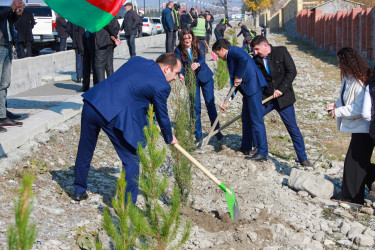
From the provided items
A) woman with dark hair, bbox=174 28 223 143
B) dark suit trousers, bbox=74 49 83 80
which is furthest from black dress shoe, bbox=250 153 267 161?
dark suit trousers, bbox=74 49 83 80

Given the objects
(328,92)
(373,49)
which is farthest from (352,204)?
(373,49)

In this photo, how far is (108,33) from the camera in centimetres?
831

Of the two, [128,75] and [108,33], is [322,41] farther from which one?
[128,75]

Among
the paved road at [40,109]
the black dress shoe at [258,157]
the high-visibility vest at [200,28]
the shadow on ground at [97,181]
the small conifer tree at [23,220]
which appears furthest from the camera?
the high-visibility vest at [200,28]

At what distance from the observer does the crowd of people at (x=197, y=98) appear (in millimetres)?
4262

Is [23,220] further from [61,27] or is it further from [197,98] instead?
[61,27]

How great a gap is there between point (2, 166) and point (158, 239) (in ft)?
7.71

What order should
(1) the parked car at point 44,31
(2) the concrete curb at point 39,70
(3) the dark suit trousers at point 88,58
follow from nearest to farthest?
(3) the dark suit trousers at point 88,58 → (2) the concrete curb at point 39,70 → (1) the parked car at point 44,31

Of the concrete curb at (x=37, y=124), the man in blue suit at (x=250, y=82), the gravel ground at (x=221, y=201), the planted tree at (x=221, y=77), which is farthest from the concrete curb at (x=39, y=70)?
the man in blue suit at (x=250, y=82)

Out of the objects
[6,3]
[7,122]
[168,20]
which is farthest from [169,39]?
[6,3]

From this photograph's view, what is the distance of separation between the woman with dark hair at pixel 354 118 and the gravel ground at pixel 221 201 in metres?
0.25

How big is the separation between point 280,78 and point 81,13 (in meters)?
2.66

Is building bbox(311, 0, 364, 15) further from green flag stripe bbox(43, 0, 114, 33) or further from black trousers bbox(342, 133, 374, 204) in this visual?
green flag stripe bbox(43, 0, 114, 33)

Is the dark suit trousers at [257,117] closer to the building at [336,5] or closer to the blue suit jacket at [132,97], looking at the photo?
the blue suit jacket at [132,97]
